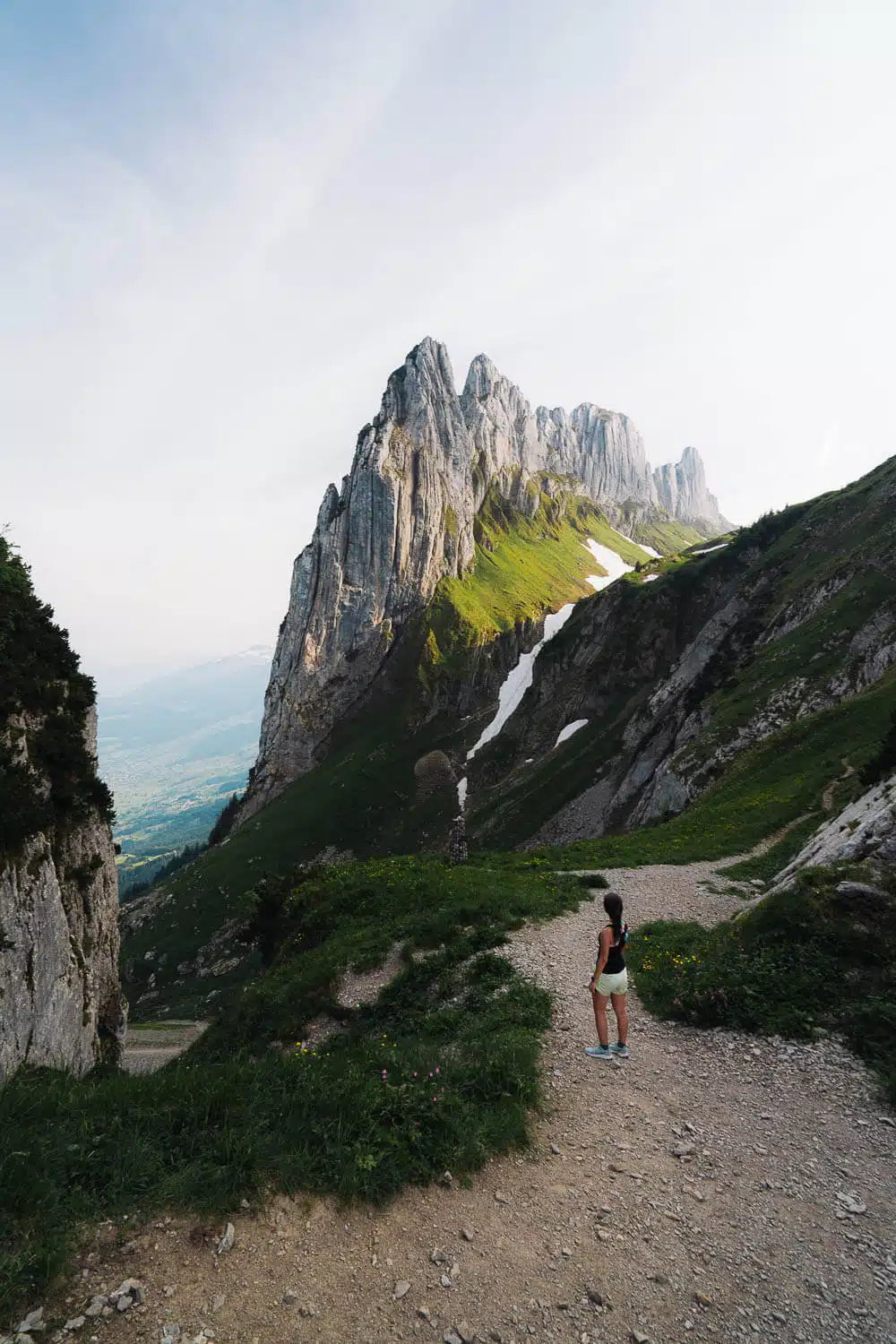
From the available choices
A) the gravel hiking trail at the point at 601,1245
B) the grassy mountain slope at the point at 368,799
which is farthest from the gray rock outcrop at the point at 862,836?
the grassy mountain slope at the point at 368,799

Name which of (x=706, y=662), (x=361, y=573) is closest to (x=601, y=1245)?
(x=706, y=662)

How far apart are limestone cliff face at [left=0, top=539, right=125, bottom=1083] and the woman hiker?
13.3m

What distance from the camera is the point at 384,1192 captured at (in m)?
7.10

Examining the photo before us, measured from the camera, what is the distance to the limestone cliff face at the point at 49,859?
15070mm

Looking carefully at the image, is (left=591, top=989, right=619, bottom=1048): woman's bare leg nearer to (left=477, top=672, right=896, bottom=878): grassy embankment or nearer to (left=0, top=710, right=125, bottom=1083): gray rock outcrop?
(left=0, top=710, right=125, bottom=1083): gray rock outcrop

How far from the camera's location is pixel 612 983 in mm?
11047

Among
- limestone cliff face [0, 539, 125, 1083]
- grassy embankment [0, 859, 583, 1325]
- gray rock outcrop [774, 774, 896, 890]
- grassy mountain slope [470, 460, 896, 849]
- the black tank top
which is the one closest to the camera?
grassy embankment [0, 859, 583, 1325]

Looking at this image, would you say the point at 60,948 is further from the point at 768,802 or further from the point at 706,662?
the point at 706,662

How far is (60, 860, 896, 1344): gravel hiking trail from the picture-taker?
570 centimetres

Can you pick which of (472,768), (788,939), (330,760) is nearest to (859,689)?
(788,939)

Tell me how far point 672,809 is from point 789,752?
1198 cm

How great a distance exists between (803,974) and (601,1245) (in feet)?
24.3

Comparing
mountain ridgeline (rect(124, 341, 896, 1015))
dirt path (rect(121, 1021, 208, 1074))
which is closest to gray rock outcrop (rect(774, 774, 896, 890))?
mountain ridgeline (rect(124, 341, 896, 1015))

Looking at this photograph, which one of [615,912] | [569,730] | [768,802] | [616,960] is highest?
[615,912]
